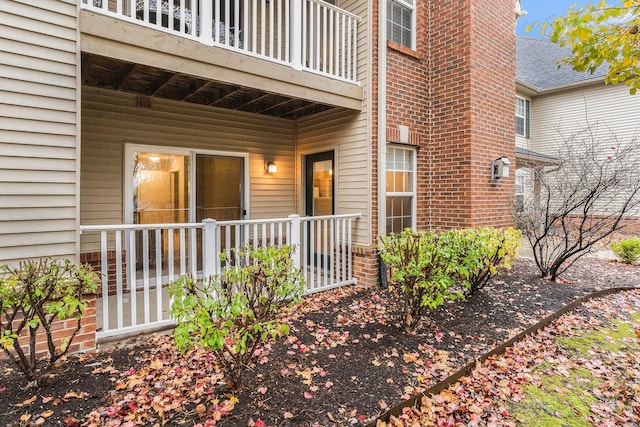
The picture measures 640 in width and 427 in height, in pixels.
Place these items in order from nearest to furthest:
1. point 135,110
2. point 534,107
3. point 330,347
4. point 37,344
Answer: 1. point 37,344
2. point 330,347
3. point 135,110
4. point 534,107

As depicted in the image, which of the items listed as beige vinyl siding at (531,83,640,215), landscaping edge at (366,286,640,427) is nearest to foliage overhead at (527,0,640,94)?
landscaping edge at (366,286,640,427)

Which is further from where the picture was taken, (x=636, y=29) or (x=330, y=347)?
(x=330, y=347)

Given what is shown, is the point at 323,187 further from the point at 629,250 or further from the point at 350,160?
the point at 629,250

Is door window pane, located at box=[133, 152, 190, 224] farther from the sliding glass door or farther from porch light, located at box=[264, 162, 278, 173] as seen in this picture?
porch light, located at box=[264, 162, 278, 173]

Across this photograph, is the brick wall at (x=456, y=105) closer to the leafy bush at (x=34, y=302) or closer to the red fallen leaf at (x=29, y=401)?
the leafy bush at (x=34, y=302)

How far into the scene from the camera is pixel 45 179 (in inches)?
123

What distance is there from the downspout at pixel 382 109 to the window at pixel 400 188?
41cm

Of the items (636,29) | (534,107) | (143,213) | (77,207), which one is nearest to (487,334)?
(636,29)

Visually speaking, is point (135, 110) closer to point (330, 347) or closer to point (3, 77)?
point (3, 77)

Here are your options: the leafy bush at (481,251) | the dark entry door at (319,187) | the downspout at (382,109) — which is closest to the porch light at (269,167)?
the dark entry door at (319,187)

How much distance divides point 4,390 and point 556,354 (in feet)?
16.7

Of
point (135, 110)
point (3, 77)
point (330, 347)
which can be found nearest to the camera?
point (3, 77)

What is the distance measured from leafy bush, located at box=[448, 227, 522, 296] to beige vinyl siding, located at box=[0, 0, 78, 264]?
13.5ft

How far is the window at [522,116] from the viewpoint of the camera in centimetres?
1405
